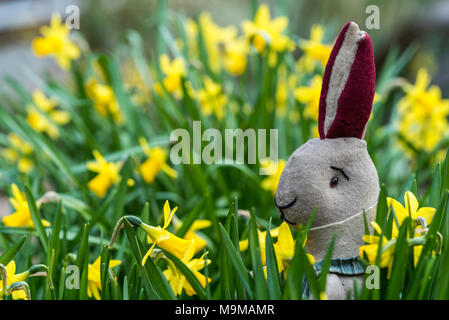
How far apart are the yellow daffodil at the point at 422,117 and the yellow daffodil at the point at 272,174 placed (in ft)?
2.07

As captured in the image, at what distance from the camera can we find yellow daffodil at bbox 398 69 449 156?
198cm

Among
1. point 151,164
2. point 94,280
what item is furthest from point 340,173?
point 151,164

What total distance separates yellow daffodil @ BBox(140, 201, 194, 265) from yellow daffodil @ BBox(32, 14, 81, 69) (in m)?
1.55

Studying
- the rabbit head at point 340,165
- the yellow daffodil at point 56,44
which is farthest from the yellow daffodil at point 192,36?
the rabbit head at point 340,165

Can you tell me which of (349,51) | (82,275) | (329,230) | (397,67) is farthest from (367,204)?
(397,67)

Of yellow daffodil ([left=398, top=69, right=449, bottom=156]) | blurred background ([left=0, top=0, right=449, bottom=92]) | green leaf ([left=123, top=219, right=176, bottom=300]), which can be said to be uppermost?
blurred background ([left=0, top=0, right=449, bottom=92])

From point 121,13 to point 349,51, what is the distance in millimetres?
5020

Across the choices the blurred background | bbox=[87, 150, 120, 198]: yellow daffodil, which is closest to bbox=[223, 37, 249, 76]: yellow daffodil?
bbox=[87, 150, 120, 198]: yellow daffodil

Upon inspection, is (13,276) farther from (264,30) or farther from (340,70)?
(264,30)

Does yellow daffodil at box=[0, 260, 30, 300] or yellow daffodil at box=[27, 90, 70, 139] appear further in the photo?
yellow daffodil at box=[27, 90, 70, 139]

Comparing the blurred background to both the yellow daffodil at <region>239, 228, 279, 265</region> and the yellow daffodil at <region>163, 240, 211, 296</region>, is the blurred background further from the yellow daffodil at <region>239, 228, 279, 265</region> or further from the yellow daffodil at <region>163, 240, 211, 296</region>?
the yellow daffodil at <region>163, 240, 211, 296</region>

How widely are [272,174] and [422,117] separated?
83cm
